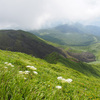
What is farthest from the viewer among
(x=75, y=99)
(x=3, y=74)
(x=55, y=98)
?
(x=75, y=99)

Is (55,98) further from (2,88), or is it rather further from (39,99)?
(2,88)

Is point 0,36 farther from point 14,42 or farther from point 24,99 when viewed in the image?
Answer: point 24,99

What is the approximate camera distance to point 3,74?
3695 mm

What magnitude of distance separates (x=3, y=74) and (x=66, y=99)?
2947 mm

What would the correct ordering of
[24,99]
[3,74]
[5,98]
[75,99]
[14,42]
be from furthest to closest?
1. [14,42]
2. [75,99]
3. [3,74]
4. [24,99]
5. [5,98]

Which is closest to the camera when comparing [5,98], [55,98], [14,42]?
[5,98]

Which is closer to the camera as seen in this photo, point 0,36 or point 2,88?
point 2,88

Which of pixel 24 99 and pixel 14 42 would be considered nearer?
pixel 24 99

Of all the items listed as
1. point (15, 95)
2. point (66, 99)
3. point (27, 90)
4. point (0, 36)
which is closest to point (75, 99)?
point (66, 99)

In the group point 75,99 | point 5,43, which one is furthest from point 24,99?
point 5,43

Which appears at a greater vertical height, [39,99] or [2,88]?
[2,88]

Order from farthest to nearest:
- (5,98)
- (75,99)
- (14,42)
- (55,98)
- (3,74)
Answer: (14,42) < (75,99) < (3,74) < (55,98) < (5,98)

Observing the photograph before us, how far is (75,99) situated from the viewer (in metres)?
4.03

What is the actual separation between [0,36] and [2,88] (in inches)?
8077
